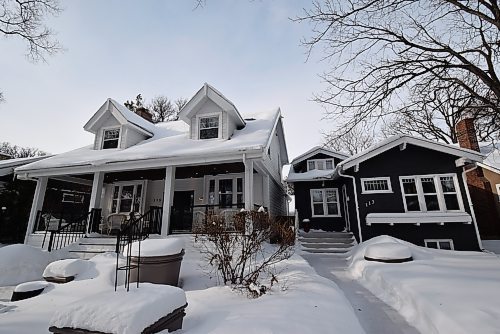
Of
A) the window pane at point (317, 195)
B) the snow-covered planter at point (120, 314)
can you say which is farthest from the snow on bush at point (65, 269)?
the window pane at point (317, 195)

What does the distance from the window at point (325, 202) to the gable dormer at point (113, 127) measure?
1060 cm

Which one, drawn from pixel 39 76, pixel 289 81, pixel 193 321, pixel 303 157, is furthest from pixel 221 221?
pixel 303 157

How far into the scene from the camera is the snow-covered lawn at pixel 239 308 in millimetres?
3086

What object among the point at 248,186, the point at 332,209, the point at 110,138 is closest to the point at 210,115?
the point at 248,186

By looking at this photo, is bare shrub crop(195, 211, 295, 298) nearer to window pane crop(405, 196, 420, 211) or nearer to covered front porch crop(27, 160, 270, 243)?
covered front porch crop(27, 160, 270, 243)

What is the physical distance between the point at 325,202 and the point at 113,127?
1264cm

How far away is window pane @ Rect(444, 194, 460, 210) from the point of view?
35.3 ft

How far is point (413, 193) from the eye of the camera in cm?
1116

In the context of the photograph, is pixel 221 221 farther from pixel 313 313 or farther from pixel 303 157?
pixel 303 157

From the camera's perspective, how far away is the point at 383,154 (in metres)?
11.7

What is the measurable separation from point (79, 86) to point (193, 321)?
348 inches

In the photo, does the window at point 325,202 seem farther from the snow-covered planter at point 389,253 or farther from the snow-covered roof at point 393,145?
the snow-covered planter at point 389,253

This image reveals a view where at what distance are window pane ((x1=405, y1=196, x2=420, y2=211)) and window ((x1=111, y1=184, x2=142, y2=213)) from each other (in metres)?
13.2

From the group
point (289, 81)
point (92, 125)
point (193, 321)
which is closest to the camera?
point (193, 321)
